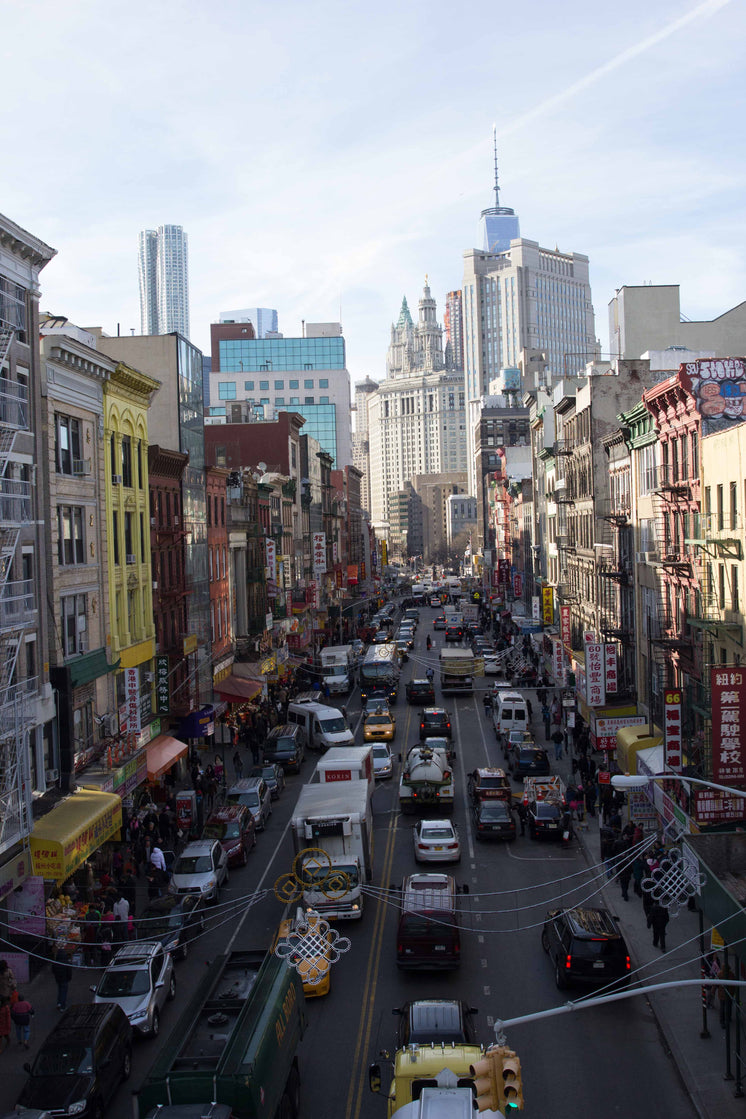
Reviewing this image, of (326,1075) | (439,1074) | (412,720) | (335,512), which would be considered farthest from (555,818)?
(335,512)

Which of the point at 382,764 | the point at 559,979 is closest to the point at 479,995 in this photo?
the point at 559,979

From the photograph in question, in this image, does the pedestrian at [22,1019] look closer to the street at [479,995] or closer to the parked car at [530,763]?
the street at [479,995]

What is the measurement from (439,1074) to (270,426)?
71.5 metres

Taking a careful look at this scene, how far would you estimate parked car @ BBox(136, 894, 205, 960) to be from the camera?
23500 mm

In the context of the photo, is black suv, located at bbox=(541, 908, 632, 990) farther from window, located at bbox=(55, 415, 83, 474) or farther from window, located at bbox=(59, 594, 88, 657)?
window, located at bbox=(55, 415, 83, 474)

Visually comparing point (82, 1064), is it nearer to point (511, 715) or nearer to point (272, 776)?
point (272, 776)

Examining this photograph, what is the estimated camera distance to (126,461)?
128ft

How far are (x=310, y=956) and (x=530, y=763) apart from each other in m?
22.5

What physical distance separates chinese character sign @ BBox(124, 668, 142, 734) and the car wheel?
17068mm

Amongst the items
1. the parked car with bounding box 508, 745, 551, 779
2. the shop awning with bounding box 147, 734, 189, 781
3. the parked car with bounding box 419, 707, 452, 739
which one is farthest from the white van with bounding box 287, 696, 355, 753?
the shop awning with bounding box 147, 734, 189, 781

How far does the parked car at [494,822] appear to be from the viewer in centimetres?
3306

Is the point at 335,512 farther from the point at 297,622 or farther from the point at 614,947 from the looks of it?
the point at 614,947

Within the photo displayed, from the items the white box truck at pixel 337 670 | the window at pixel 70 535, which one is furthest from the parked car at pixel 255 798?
the white box truck at pixel 337 670

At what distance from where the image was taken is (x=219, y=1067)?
1334 centimetres
